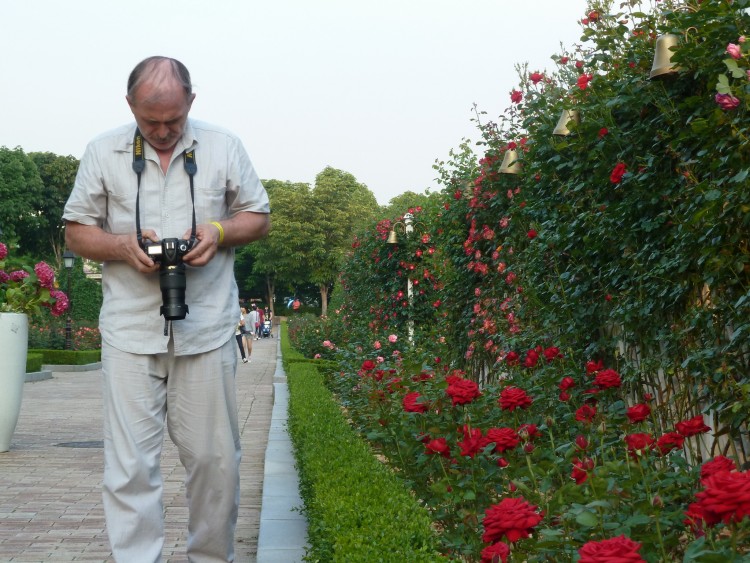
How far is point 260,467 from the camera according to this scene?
8.20m

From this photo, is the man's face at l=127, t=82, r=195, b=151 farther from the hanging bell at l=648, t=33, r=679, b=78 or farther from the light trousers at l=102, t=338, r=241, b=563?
the hanging bell at l=648, t=33, r=679, b=78

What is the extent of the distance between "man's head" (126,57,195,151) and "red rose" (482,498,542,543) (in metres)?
1.77

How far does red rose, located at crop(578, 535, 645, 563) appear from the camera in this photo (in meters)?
2.01

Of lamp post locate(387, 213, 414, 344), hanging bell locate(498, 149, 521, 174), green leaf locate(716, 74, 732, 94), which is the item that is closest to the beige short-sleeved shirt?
green leaf locate(716, 74, 732, 94)

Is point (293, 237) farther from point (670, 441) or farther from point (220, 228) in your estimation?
point (670, 441)

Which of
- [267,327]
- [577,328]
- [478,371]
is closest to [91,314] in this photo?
[267,327]

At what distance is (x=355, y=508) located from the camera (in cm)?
413

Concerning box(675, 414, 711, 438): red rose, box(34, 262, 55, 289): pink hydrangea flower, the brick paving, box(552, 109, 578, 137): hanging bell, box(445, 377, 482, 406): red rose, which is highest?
box(552, 109, 578, 137): hanging bell

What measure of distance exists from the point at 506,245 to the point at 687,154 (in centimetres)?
354

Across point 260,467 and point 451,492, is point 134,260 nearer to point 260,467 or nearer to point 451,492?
point 451,492

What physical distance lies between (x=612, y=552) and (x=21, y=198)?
212ft

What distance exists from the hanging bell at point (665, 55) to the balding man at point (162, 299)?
2.06m

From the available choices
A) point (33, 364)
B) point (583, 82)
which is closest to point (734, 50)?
point (583, 82)

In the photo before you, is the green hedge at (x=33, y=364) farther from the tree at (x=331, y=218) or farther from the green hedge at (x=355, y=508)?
the tree at (x=331, y=218)
